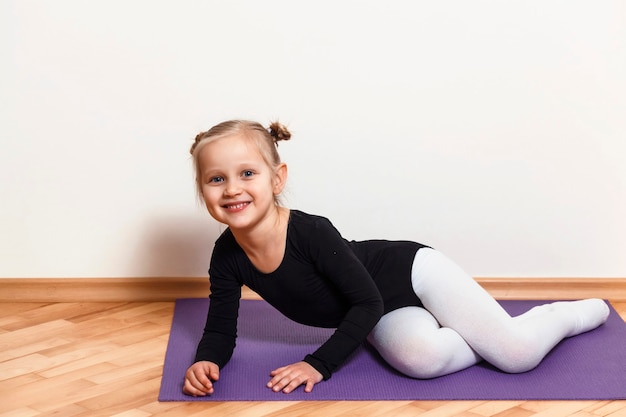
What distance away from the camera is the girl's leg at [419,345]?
58.9 inches

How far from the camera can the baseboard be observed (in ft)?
6.53

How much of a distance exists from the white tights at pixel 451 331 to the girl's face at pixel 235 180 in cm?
33

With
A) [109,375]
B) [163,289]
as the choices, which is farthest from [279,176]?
[163,289]

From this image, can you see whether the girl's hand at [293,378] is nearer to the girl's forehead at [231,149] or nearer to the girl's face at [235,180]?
the girl's face at [235,180]

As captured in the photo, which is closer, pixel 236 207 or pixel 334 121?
pixel 236 207

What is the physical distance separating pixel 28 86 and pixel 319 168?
2.13 feet

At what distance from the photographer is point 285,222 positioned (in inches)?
60.8

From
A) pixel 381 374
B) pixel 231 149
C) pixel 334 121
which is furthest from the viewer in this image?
pixel 334 121

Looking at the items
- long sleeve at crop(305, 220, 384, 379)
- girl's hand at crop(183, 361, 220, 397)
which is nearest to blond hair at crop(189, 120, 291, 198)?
long sleeve at crop(305, 220, 384, 379)

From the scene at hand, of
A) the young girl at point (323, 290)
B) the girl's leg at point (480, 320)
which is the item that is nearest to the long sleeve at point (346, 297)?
the young girl at point (323, 290)

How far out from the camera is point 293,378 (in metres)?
1.46

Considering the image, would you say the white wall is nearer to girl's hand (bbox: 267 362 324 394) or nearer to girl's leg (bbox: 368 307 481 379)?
girl's leg (bbox: 368 307 481 379)

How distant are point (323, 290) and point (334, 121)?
1.66 ft

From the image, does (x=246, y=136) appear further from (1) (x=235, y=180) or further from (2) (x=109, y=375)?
(2) (x=109, y=375)
